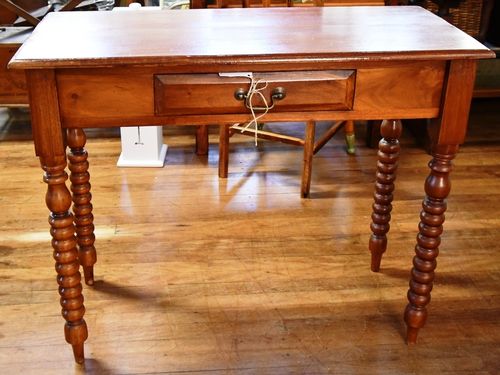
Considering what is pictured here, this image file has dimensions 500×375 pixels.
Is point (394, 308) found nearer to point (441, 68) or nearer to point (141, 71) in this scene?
point (441, 68)

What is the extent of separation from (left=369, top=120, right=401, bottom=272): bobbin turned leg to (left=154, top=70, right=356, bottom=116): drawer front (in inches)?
16.9

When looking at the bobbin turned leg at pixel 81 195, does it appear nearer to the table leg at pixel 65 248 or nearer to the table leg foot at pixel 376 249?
the table leg at pixel 65 248

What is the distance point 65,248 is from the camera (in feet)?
5.33

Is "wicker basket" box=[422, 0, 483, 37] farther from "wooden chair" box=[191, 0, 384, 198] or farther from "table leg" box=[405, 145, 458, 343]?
"table leg" box=[405, 145, 458, 343]

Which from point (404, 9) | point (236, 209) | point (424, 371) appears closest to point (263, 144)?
point (236, 209)

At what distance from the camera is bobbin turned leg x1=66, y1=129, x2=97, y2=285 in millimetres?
1848

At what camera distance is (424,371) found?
5.89 ft

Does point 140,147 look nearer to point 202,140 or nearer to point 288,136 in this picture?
point 202,140

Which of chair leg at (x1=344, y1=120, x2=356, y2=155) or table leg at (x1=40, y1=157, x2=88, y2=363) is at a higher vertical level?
table leg at (x1=40, y1=157, x2=88, y2=363)

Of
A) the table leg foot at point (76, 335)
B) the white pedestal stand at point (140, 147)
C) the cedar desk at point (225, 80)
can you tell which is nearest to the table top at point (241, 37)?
the cedar desk at point (225, 80)

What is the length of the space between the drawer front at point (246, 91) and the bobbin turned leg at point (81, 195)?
41 centimetres

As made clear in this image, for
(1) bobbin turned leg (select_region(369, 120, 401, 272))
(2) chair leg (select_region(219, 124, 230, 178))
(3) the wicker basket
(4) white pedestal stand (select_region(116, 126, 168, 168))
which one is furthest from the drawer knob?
(3) the wicker basket

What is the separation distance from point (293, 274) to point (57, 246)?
831 millimetres

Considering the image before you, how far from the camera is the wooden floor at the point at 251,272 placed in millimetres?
1848
